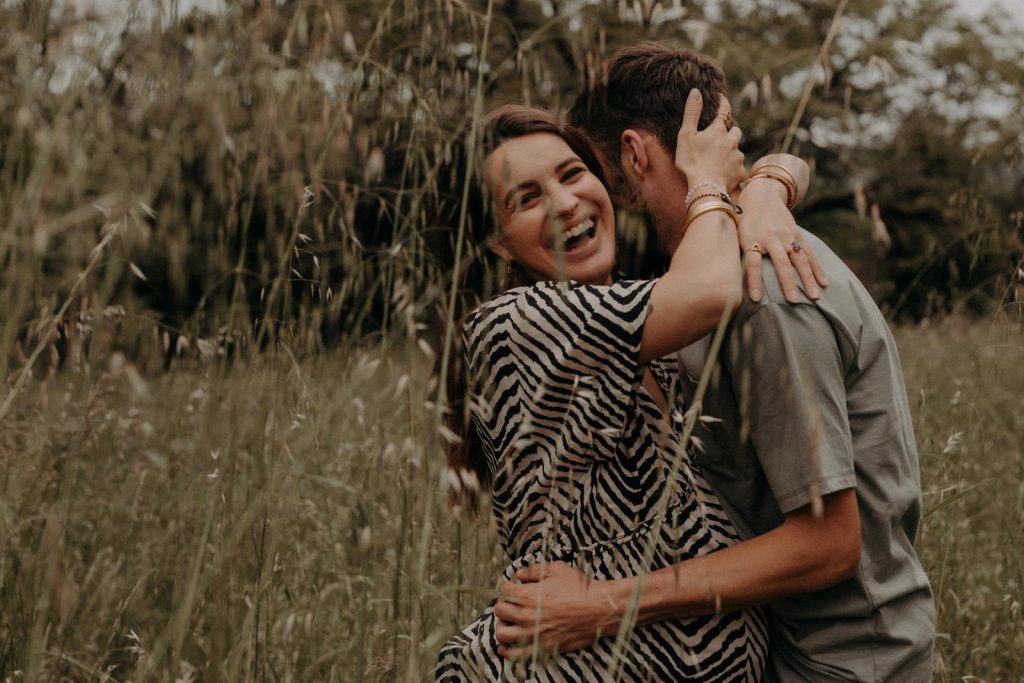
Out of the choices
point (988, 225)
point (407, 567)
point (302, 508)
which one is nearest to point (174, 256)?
point (407, 567)

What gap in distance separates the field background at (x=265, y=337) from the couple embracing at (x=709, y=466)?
16cm

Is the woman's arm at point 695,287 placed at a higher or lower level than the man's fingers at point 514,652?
higher

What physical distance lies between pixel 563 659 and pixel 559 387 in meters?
0.50

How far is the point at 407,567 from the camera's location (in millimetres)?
2160

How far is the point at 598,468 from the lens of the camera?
1.86 metres

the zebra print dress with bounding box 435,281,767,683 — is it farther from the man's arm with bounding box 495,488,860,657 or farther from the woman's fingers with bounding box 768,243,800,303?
the woman's fingers with bounding box 768,243,800,303

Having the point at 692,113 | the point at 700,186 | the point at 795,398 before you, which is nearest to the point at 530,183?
the point at 692,113

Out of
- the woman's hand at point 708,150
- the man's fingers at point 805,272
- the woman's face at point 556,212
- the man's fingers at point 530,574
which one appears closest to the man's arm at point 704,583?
the man's fingers at point 530,574

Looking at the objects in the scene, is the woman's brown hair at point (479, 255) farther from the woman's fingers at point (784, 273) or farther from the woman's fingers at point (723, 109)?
the woman's fingers at point (784, 273)

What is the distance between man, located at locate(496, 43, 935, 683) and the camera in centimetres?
162

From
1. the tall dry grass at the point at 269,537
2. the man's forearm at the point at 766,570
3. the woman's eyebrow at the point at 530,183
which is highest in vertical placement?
the woman's eyebrow at the point at 530,183

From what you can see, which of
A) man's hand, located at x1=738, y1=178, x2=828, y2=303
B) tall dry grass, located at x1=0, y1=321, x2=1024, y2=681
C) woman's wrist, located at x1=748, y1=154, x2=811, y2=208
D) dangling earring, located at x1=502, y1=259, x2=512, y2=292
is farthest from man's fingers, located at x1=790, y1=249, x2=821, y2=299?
dangling earring, located at x1=502, y1=259, x2=512, y2=292

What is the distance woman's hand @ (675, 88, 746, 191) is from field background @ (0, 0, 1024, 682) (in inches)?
4.3

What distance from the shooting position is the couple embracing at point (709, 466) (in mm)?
1629
